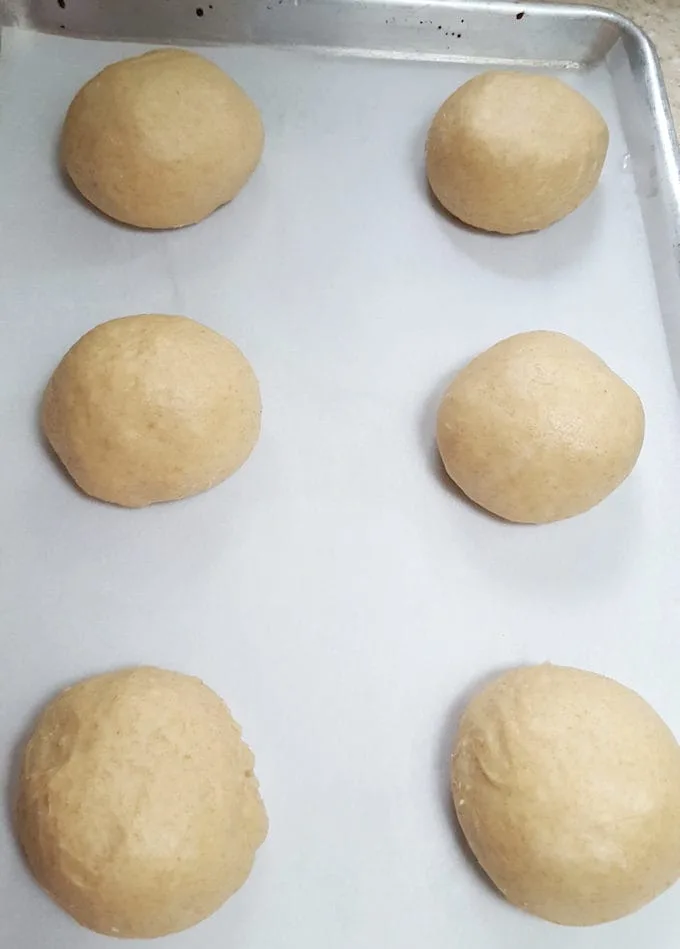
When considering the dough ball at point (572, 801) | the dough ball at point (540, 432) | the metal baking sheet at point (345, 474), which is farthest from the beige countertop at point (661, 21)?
the dough ball at point (572, 801)

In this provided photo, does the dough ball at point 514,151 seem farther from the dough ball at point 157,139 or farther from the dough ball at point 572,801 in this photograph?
the dough ball at point 572,801

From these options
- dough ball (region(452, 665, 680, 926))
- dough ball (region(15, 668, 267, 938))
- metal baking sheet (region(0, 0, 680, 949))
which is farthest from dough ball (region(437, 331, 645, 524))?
dough ball (region(15, 668, 267, 938))

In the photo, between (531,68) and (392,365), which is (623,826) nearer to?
(392,365)

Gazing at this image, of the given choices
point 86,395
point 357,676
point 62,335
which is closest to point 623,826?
point 357,676

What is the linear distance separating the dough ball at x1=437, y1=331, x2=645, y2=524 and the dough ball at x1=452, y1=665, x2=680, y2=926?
0.85 feet

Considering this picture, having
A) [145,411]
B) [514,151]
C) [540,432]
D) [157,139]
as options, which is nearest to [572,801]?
[540,432]

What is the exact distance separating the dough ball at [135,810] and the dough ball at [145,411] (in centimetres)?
27

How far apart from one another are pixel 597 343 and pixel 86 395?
77cm

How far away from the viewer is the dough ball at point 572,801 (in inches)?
39.3

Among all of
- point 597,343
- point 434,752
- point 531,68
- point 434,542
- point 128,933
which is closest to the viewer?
point 128,933

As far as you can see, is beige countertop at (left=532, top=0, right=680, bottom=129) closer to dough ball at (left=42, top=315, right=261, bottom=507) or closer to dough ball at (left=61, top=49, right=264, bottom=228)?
dough ball at (left=61, top=49, right=264, bottom=228)

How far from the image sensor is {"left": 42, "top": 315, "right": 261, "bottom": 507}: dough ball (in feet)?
3.75

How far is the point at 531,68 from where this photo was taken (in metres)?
1.56

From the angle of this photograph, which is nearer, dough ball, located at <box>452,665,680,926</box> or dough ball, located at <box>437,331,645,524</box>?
dough ball, located at <box>452,665,680,926</box>
